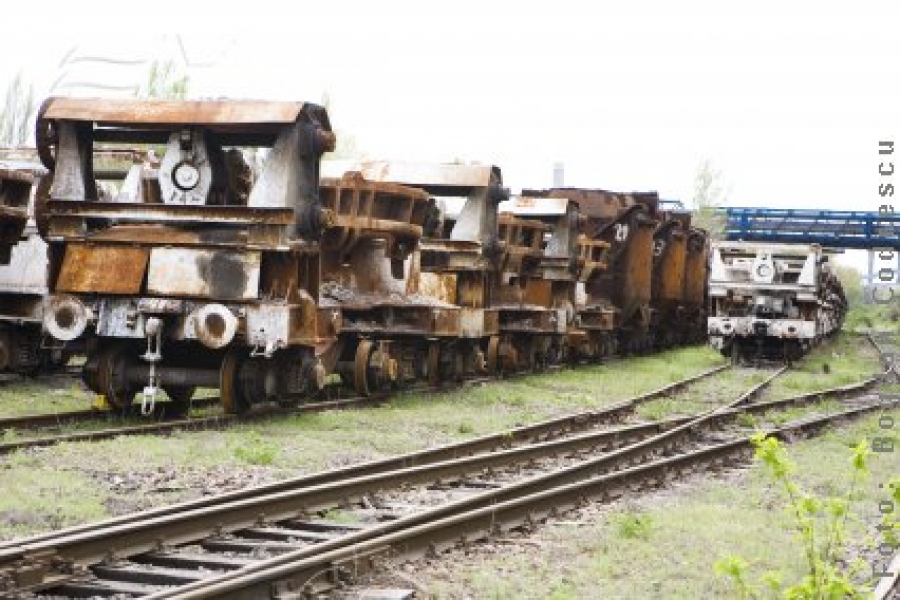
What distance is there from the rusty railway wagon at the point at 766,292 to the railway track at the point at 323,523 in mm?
14911

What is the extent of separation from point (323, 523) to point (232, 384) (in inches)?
186

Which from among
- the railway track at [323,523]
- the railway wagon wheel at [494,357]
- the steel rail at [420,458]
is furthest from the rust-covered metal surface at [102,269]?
the railway wagon wheel at [494,357]

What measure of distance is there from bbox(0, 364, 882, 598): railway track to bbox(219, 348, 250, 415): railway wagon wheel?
7.72 feet

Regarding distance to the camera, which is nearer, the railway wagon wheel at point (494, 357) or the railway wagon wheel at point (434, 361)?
the railway wagon wheel at point (434, 361)

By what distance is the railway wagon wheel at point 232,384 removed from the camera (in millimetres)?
12656

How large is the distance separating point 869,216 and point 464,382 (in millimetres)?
28705

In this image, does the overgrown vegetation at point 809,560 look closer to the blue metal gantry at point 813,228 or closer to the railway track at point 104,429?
A: the railway track at point 104,429

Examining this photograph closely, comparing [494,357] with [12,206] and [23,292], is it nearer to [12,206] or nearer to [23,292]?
[23,292]

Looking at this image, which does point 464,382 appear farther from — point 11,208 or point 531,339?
point 11,208

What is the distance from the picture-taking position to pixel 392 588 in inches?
266

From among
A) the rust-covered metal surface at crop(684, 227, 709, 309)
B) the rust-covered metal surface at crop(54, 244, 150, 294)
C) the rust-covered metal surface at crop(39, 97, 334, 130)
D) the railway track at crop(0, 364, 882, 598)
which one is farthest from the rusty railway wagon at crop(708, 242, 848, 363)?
the rust-covered metal surface at crop(54, 244, 150, 294)

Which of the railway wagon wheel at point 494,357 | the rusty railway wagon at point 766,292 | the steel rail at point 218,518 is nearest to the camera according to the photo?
the steel rail at point 218,518

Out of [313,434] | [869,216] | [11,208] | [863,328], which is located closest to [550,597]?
[313,434]

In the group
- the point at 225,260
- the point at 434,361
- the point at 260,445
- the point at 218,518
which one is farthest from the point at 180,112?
the point at 434,361
